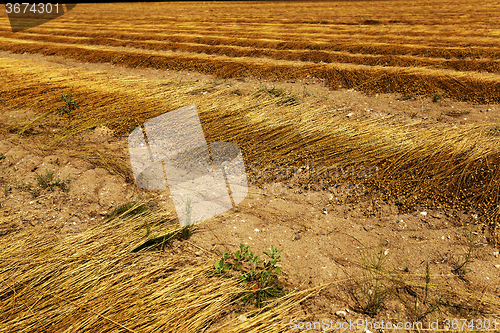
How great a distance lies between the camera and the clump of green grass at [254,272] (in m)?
2.29

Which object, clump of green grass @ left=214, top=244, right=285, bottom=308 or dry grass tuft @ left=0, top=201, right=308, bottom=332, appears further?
clump of green grass @ left=214, top=244, right=285, bottom=308

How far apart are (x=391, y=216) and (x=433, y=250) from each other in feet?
1.71

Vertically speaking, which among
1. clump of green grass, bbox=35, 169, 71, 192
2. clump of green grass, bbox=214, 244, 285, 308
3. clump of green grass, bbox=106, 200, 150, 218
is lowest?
clump of green grass, bbox=214, 244, 285, 308

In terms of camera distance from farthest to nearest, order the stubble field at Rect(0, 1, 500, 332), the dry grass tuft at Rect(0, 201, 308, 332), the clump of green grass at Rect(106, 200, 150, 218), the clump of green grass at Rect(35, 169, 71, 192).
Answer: the clump of green grass at Rect(35, 169, 71, 192), the clump of green grass at Rect(106, 200, 150, 218), the stubble field at Rect(0, 1, 500, 332), the dry grass tuft at Rect(0, 201, 308, 332)

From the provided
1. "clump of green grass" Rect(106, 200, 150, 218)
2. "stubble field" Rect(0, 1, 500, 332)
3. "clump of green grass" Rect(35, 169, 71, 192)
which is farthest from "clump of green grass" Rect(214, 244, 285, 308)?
"clump of green grass" Rect(35, 169, 71, 192)

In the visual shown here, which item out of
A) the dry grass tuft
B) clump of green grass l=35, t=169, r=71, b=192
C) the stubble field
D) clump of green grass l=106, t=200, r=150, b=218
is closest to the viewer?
the dry grass tuft

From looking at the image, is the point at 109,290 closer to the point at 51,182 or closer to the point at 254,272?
the point at 254,272

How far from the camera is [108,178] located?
3689mm

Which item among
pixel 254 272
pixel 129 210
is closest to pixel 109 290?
pixel 129 210

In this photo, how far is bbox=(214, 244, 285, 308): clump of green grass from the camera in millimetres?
2295

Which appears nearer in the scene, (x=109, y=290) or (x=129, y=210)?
(x=109, y=290)

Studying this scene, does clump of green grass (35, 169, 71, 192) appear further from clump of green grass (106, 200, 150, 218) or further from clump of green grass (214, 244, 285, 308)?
clump of green grass (214, 244, 285, 308)

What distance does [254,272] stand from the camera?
2426 mm

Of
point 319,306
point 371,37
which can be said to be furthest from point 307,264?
point 371,37
